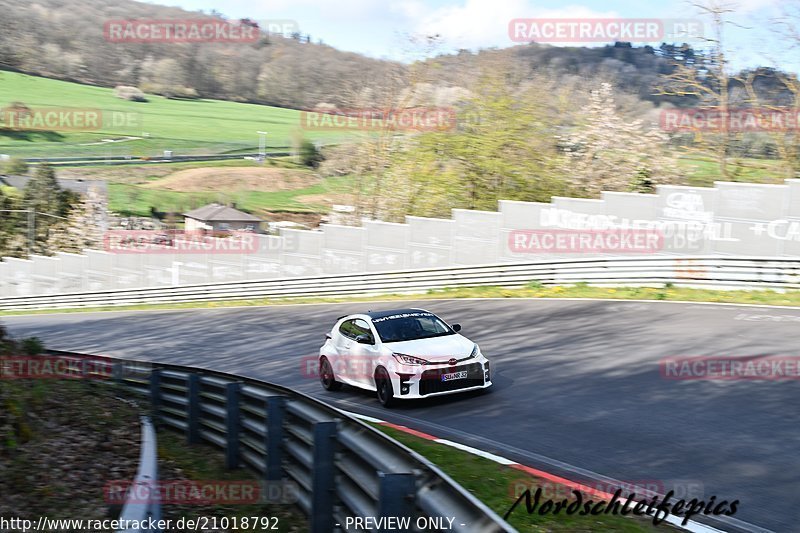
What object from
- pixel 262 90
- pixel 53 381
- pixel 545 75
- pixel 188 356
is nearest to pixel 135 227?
pixel 262 90

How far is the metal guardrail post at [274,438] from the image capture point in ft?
27.8

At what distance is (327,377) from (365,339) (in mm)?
1750

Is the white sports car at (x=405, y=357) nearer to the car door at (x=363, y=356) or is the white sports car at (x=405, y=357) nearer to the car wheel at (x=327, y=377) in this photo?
the car door at (x=363, y=356)

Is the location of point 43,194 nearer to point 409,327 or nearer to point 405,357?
point 409,327

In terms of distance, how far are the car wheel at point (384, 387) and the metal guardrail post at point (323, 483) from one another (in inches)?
267

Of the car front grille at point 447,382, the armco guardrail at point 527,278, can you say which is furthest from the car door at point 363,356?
the armco guardrail at point 527,278

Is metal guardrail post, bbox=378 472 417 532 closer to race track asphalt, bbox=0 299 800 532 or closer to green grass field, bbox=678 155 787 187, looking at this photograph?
race track asphalt, bbox=0 299 800 532

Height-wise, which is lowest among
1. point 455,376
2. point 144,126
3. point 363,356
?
point 455,376

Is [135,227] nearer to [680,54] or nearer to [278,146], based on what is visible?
[278,146]

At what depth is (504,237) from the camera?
2841cm

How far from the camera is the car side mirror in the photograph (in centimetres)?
1451

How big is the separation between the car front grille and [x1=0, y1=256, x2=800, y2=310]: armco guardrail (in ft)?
39.1

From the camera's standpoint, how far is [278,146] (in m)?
85.0

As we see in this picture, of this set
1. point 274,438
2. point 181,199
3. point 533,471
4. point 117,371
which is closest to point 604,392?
point 533,471
